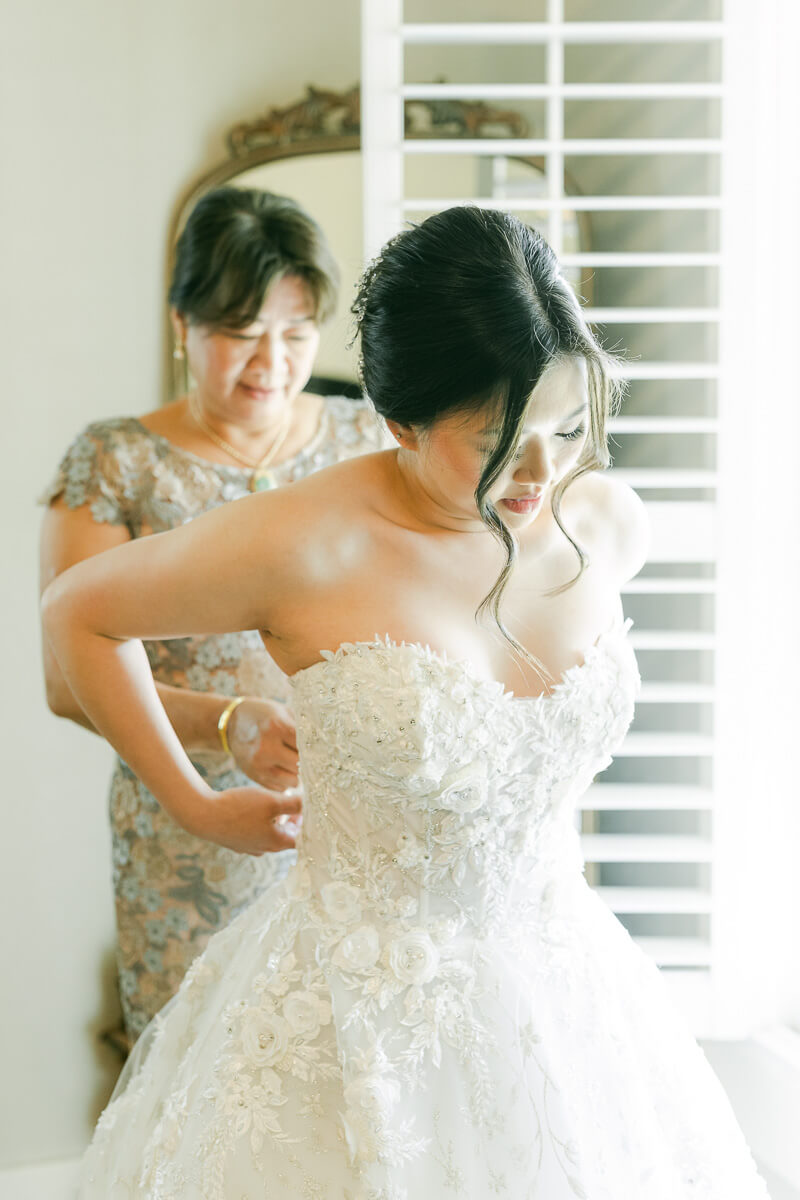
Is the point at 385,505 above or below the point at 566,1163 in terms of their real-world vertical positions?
above

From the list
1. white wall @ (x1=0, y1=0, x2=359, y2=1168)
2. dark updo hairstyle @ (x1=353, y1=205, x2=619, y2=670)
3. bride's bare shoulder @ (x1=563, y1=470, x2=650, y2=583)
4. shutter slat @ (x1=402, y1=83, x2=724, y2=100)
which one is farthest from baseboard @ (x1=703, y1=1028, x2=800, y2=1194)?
white wall @ (x1=0, y1=0, x2=359, y2=1168)

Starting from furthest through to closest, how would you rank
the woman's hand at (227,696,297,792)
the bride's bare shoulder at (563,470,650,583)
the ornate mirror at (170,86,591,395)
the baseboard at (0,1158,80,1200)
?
the baseboard at (0,1158,80,1200), the ornate mirror at (170,86,591,395), the woman's hand at (227,696,297,792), the bride's bare shoulder at (563,470,650,583)

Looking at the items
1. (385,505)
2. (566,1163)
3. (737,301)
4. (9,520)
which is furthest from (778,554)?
(9,520)

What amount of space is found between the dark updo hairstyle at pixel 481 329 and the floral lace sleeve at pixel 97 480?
0.64 meters

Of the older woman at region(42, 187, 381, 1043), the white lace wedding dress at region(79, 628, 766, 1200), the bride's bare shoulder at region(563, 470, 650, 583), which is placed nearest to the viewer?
the white lace wedding dress at region(79, 628, 766, 1200)

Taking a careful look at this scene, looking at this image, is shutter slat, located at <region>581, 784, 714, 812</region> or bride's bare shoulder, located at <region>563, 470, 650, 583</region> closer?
bride's bare shoulder, located at <region>563, 470, 650, 583</region>

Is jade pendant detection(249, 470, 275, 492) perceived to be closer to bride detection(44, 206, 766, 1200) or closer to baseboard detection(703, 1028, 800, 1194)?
bride detection(44, 206, 766, 1200)

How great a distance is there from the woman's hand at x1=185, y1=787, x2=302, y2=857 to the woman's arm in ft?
0.19

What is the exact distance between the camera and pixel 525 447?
987 millimetres

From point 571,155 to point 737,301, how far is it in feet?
2.66

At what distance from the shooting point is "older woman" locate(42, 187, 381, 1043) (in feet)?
4.97

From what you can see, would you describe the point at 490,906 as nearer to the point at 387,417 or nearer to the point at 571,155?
the point at 387,417

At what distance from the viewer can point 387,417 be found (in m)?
1.04

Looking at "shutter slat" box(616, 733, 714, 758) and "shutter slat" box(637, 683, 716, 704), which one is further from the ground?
"shutter slat" box(637, 683, 716, 704)
